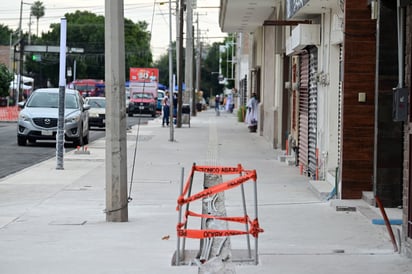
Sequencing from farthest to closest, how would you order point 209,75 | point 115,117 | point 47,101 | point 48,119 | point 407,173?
point 209,75 < point 47,101 < point 48,119 < point 115,117 < point 407,173

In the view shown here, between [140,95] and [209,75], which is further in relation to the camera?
[209,75]

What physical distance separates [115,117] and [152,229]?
169cm

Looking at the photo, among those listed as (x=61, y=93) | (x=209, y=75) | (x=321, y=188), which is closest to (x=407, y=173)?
(x=321, y=188)

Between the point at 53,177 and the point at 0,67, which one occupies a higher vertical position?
the point at 0,67

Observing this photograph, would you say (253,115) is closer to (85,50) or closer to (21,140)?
(21,140)

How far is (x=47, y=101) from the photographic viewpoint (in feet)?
92.8

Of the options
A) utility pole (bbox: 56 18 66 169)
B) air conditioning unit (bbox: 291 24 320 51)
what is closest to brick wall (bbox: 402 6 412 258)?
air conditioning unit (bbox: 291 24 320 51)

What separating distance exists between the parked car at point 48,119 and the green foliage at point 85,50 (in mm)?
67323

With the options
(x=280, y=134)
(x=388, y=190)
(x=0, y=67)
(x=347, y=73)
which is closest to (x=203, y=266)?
(x=388, y=190)

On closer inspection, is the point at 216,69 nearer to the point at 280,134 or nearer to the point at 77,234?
the point at 280,134

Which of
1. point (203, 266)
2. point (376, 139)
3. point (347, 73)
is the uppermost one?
point (347, 73)

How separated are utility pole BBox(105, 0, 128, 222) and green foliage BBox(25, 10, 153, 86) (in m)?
84.0

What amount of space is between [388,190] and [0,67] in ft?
139

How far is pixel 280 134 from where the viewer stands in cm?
2714
